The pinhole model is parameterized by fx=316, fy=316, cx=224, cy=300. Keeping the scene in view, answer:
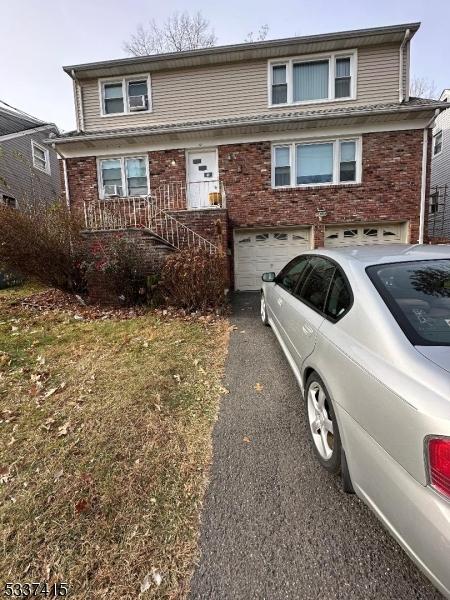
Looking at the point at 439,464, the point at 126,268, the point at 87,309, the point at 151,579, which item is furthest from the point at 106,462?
the point at 87,309

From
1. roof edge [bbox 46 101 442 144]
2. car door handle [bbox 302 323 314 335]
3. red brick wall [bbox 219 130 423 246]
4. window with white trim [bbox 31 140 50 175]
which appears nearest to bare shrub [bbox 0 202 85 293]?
roof edge [bbox 46 101 442 144]

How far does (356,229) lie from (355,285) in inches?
337

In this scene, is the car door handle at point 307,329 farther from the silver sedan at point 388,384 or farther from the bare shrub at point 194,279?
the bare shrub at point 194,279

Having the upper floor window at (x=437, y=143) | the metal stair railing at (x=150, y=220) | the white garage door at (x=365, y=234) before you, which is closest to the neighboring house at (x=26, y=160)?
the metal stair railing at (x=150, y=220)

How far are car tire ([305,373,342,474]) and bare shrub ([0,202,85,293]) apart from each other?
6.45 m

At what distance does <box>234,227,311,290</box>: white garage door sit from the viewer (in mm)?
10070

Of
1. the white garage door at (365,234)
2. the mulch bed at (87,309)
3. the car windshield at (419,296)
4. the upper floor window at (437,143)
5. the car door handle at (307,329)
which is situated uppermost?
the upper floor window at (437,143)

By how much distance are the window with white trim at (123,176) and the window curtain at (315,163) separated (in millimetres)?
4878

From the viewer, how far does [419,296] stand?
193cm

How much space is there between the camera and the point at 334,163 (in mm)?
9453

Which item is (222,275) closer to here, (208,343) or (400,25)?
(208,343)

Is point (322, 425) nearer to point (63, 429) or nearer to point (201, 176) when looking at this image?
point (63, 429)

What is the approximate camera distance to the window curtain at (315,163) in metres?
9.54

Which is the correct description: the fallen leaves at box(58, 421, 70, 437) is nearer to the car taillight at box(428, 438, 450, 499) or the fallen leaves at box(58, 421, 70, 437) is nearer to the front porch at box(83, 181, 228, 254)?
the car taillight at box(428, 438, 450, 499)
